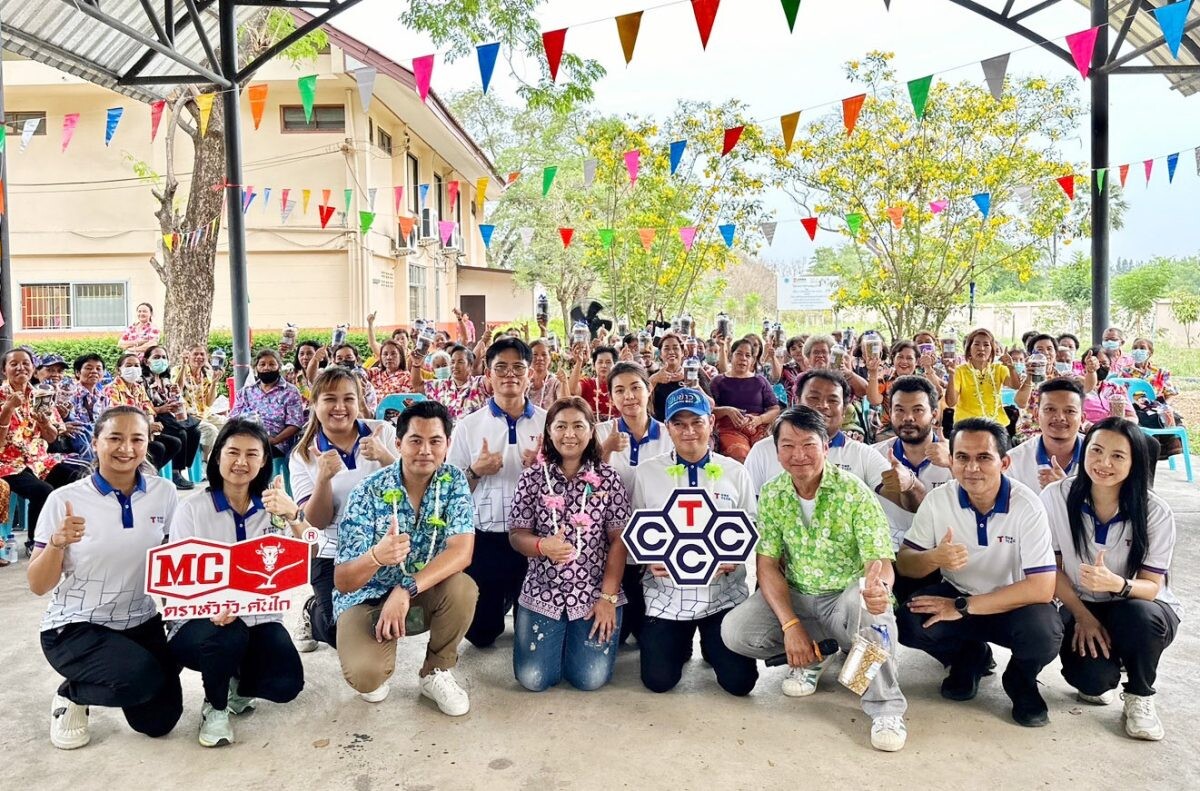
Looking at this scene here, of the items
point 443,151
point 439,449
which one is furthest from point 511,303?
point 439,449

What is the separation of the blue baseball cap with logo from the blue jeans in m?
0.84

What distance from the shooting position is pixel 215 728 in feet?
9.56

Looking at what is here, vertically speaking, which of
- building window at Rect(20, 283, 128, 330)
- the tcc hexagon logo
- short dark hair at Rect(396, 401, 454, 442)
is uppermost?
building window at Rect(20, 283, 128, 330)

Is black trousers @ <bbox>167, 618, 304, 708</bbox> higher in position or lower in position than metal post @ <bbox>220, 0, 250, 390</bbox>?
lower

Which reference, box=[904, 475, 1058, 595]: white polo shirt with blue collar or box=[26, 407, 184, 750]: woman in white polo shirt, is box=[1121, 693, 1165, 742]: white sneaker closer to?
box=[904, 475, 1058, 595]: white polo shirt with blue collar

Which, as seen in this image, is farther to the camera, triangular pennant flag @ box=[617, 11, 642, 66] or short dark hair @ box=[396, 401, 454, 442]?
triangular pennant flag @ box=[617, 11, 642, 66]

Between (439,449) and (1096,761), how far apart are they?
90.7 inches

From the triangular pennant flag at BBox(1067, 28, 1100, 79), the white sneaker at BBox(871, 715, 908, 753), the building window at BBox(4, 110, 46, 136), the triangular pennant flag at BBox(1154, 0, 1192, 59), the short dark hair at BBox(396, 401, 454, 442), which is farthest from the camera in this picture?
the building window at BBox(4, 110, 46, 136)

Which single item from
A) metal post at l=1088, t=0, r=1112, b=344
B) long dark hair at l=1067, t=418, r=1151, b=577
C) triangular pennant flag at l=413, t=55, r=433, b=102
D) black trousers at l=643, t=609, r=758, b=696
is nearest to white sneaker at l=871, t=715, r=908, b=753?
black trousers at l=643, t=609, r=758, b=696

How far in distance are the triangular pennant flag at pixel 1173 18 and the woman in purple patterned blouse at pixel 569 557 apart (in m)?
4.31

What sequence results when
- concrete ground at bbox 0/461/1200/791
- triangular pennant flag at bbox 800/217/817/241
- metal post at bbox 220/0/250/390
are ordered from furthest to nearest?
triangular pennant flag at bbox 800/217/817/241, metal post at bbox 220/0/250/390, concrete ground at bbox 0/461/1200/791

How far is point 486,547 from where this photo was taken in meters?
3.85

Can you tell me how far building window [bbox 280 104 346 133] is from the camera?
1508 centimetres

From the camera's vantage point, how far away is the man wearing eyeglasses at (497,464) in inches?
150
